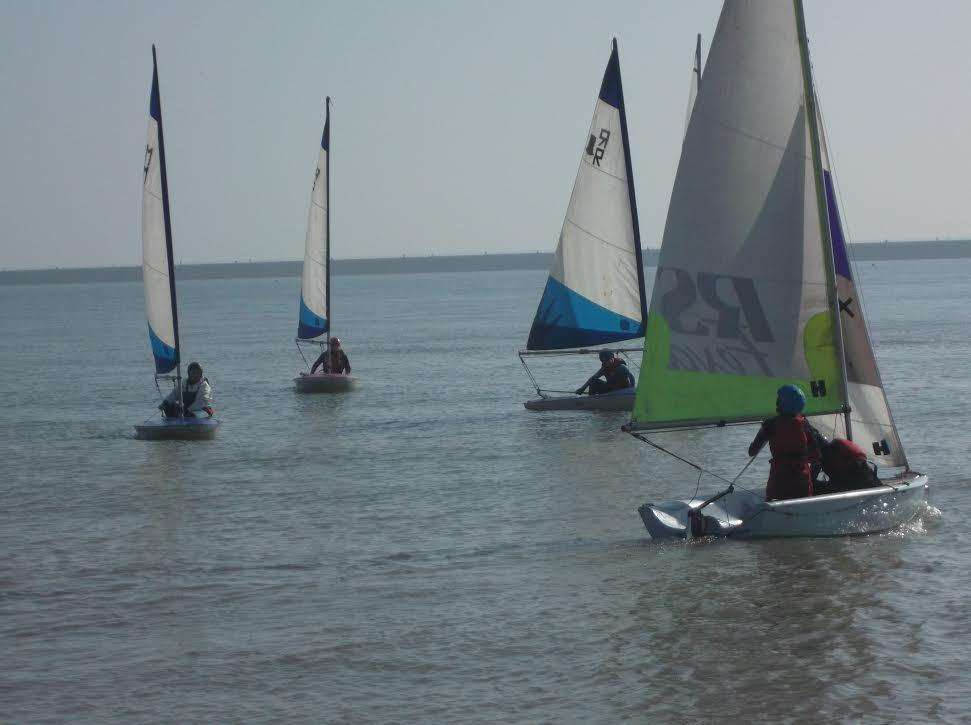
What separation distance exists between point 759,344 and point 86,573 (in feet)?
26.6

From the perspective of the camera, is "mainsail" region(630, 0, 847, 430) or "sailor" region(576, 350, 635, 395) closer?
"mainsail" region(630, 0, 847, 430)

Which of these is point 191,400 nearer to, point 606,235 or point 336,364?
point 606,235

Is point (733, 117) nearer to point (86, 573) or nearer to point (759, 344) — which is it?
point (759, 344)

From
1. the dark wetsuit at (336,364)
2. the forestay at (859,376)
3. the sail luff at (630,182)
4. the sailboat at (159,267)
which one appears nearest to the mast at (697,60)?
the sail luff at (630,182)

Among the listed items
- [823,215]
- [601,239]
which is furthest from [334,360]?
[823,215]

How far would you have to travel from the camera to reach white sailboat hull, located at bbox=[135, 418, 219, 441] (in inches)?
1098

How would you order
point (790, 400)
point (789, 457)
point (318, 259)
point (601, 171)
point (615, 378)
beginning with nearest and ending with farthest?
point (790, 400) → point (789, 457) → point (615, 378) → point (601, 171) → point (318, 259)

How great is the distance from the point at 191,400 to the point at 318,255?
569 inches

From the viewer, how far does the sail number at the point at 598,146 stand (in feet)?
104

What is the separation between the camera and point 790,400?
1555 centimetres

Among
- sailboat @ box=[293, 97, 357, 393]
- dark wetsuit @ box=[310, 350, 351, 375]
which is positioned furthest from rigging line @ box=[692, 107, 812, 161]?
sailboat @ box=[293, 97, 357, 393]

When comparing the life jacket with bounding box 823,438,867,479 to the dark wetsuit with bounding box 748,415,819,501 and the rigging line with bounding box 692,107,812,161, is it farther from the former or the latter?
the rigging line with bounding box 692,107,812,161

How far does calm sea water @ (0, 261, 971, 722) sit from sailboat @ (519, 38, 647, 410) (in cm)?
308

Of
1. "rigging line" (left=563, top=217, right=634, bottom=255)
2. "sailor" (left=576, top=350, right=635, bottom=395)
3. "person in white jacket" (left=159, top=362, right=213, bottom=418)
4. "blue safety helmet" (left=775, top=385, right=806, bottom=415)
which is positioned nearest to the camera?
"blue safety helmet" (left=775, top=385, right=806, bottom=415)
